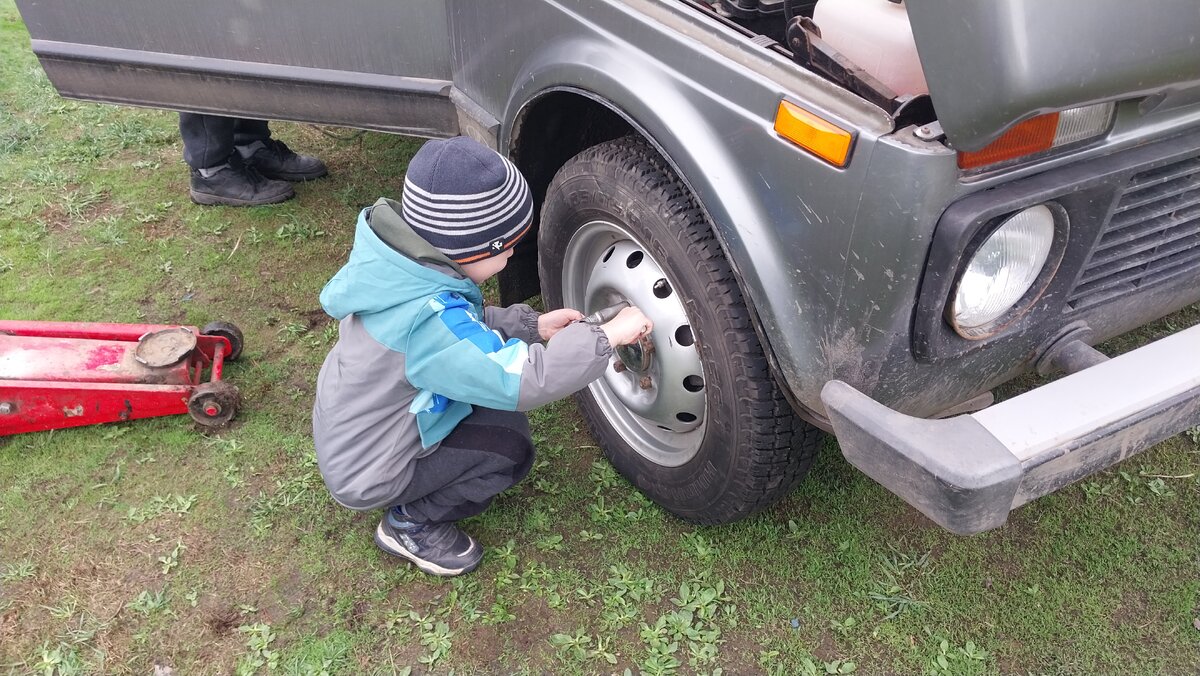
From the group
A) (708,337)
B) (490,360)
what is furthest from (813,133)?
(490,360)

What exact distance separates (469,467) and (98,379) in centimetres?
126

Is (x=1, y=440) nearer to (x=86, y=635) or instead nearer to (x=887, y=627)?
(x=86, y=635)

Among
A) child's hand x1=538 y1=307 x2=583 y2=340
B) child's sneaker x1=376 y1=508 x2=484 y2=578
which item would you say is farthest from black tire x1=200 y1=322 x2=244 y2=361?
child's hand x1=538 y1=307 x2=583 y2=340

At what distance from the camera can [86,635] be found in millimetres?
1988

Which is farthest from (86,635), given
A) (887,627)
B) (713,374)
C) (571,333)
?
(887,627)

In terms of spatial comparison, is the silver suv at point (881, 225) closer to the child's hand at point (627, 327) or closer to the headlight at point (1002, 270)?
the headlight at point (1002, 270)

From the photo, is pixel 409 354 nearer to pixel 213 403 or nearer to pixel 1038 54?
pixel 213 403

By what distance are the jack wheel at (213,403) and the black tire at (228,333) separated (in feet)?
0.85

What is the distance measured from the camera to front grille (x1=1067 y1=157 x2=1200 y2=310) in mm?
1470

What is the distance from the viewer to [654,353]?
2.04m

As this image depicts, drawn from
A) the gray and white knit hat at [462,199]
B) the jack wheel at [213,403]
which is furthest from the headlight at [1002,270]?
the jack wheel at [213,403]

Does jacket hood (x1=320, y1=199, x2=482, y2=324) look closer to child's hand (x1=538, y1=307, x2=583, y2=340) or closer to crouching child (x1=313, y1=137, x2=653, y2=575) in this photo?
crouching child (x1=313, y1=137, x2=653, y2=575)

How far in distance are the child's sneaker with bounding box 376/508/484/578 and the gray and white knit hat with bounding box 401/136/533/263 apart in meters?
0.80

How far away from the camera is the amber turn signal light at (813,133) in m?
1.34
